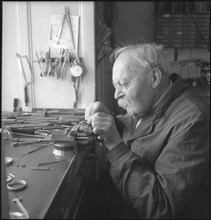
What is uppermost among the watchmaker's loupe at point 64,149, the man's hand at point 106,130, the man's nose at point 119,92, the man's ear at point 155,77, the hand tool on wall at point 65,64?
the hand tool on wall at point 65,64

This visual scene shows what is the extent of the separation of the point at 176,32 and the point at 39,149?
215 centimetres

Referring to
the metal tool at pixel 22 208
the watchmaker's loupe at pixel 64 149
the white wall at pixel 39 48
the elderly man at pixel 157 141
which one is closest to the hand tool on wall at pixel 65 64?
the white wall at pixel 39 48

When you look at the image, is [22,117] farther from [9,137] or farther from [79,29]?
[79,29]

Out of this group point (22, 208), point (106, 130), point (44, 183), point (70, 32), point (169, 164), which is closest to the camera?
point (22, 208)

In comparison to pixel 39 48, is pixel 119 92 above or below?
below

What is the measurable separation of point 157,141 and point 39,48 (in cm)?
108

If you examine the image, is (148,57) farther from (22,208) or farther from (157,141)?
(22,208)

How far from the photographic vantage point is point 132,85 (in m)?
1.18

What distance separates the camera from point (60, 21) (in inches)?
70.6

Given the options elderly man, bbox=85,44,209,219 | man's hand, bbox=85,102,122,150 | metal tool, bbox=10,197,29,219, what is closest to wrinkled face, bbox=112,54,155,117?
elderly man, bbox=85,44,209,219

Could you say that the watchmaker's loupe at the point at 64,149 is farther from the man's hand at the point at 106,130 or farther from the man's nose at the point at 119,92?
the man's nose at the point at 119,92

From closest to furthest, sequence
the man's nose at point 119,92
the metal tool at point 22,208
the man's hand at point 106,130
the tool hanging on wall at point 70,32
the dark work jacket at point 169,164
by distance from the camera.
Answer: the metal tool at point 22,208, the dark work jacket at point 169,164, the man's hand at point 106,130, the man's nose at point 119,92, the tool hanging on wall at point 70,32

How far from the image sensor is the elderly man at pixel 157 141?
950 mm

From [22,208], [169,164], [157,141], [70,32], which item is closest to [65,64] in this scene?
[70,32]
